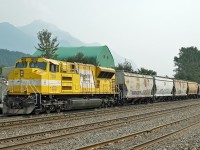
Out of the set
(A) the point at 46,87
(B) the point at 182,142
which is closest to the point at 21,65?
(A) the point at 46,87

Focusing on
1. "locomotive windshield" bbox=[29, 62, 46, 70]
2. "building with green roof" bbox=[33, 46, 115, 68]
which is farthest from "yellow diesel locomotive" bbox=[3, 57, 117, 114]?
"building with green roof" bbox=[33, 46, 115, 68]

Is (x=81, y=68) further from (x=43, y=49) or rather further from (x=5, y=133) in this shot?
(x=43, y=49)

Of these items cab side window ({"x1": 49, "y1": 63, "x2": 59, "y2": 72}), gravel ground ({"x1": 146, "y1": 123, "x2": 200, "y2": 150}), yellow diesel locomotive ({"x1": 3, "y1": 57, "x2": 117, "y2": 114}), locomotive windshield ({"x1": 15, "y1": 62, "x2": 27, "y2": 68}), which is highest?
locomotive windshield ({"x1": 15, "y1": 62, "x2": 27, "y2": 68})

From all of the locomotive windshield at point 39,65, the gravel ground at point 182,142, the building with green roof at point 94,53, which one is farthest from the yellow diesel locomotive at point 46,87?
the building with green roof at point 94,53

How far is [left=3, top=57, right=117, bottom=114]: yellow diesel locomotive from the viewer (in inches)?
744

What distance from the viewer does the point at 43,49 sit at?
305 ft

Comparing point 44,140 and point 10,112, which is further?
point 10,112

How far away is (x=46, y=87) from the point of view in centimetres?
1970

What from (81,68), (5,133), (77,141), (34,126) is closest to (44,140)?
(77,141)

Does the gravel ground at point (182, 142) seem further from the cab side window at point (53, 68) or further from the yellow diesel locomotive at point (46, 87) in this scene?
the cab side window at point (53, 68)

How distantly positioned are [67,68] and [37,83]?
3129 millimetres

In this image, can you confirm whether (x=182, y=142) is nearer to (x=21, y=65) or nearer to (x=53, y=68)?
(x=53, y=68)

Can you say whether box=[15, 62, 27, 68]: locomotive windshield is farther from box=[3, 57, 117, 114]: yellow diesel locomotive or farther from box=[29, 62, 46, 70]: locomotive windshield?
box=[29, 62, 46, 70]: locomotive windshield

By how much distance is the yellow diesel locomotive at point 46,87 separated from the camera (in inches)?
744
